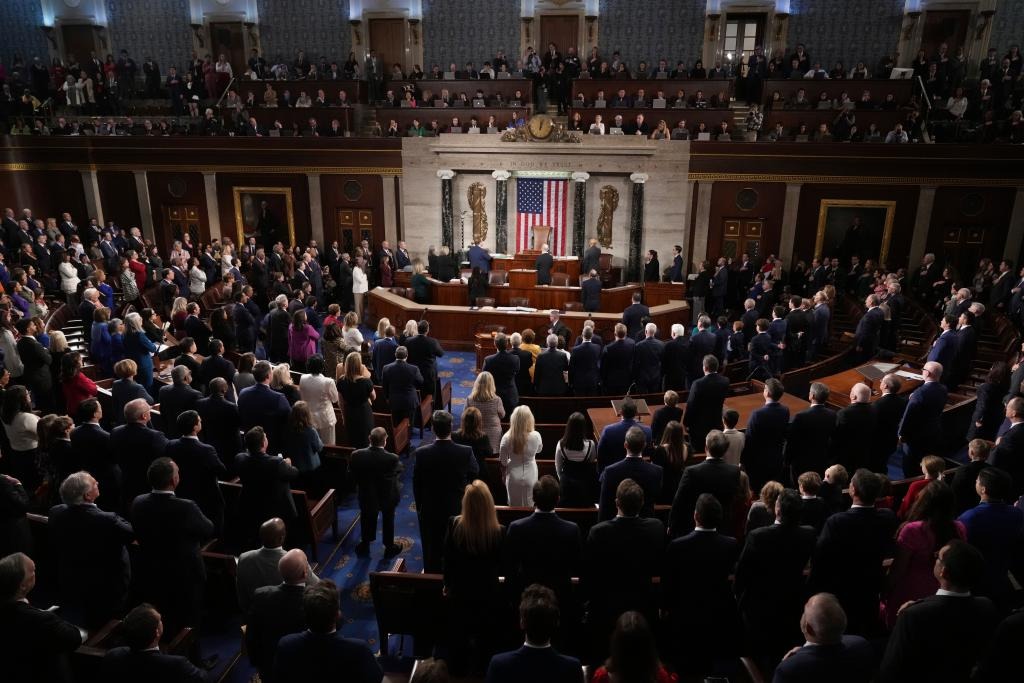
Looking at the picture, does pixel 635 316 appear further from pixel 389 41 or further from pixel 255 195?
pixel 389 41

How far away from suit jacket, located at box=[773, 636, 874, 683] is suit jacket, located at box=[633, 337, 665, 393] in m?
5.66

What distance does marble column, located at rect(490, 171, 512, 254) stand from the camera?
16583 mm

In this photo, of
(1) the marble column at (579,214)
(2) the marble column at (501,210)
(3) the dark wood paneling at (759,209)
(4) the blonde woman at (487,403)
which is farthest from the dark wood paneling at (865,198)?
(4) the blonde woman at (487,403)

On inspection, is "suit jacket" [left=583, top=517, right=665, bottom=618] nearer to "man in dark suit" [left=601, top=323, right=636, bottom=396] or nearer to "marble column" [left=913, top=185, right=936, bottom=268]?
"man in dark suit" [left=601, top=323, right=636, bottom=396]

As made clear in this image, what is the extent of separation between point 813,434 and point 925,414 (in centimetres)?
135

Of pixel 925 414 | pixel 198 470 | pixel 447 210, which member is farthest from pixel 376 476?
pixel 447 210

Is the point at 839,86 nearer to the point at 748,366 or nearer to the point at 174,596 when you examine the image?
the point at 748,366

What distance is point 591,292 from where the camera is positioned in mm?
13141

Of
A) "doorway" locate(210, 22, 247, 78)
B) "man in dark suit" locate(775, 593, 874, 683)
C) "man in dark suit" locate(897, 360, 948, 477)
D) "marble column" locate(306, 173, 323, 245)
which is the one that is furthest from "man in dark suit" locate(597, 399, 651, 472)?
"doorway" locate(210, 22, 247, 78)

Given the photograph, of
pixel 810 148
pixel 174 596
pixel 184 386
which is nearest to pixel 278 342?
pixel 184 386

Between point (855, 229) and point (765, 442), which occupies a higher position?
point (855, 229)

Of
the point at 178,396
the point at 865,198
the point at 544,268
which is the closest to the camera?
the point at 178,396

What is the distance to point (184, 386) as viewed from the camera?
237 inches

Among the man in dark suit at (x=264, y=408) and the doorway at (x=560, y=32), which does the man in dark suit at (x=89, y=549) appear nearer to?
the man in dark suit at (x=264, y=408)
